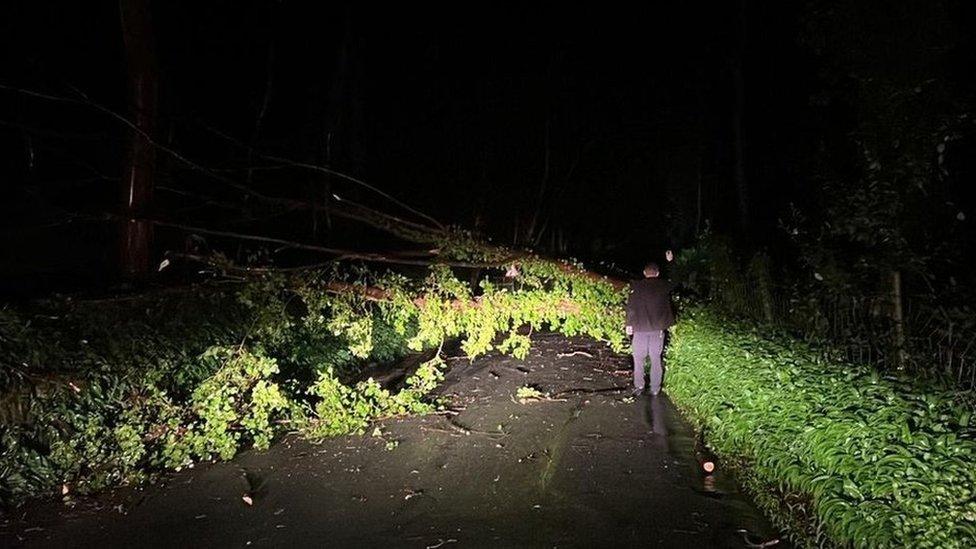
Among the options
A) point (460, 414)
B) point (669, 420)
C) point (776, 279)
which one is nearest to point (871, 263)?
point (776, 279)

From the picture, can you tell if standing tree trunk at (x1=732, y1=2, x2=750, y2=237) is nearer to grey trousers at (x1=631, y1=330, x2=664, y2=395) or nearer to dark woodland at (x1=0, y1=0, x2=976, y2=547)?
dark woodland at (x1=0, y1=0, x2=976, y2=547)

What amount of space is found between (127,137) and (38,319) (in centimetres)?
319

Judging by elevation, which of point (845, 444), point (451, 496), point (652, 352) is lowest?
point (451, 496)

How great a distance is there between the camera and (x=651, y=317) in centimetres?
823

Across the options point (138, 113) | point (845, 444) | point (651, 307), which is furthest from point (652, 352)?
point (138, 113)

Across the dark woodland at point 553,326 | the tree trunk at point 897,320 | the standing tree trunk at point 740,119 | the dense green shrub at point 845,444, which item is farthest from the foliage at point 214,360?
the standing tree trunk at point 740,119

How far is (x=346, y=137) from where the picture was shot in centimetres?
1877

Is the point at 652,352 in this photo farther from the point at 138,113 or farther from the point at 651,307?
the point at 138,113

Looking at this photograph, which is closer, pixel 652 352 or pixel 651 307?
pixel 651 307

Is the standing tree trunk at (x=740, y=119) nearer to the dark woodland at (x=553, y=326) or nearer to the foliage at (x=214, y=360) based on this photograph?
the dark woodland at (x=553, y=326)

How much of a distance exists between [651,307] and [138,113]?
6.79 metres

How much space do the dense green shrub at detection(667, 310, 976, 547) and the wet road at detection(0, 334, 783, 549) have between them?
479 mm

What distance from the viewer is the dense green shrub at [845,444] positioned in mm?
3250

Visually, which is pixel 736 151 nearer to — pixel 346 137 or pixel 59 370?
pixel 346 137
